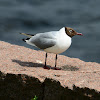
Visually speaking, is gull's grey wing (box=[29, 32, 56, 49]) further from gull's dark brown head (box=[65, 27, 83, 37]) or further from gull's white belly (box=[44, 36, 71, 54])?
gull's dark brown head (box=[65, 27, 83, 37])

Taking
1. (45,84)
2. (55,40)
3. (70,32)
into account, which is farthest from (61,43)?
(45,84)

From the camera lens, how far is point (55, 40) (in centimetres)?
600

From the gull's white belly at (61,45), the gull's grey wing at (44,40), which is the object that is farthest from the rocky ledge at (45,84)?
the gull's white belly at (61,45)

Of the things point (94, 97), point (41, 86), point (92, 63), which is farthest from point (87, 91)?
point (92, 63)

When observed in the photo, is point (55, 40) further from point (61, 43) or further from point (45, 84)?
point (45, 84)

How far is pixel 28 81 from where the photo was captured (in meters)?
4.98

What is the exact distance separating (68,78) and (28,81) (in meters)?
0.77

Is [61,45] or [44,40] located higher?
[44,40]

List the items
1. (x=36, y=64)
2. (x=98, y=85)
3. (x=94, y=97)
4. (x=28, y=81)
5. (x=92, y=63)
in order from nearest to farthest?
1. (x=94, y=97)
2. (x=98, y=85)
3. (x=28, y=81)
4. (x=36, y=64)
5. (x=92, y=63)

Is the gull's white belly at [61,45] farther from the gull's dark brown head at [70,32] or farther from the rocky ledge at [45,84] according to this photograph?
the rocky ledge at [45,84]

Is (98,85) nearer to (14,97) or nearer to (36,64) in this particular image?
(14,97)

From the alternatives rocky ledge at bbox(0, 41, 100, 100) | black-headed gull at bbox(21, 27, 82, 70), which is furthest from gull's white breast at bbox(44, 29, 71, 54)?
rocky ledge at bbox(0, 41, 100, 100)

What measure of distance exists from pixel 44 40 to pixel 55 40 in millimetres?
339

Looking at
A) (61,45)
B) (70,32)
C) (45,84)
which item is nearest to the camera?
(45,84)
